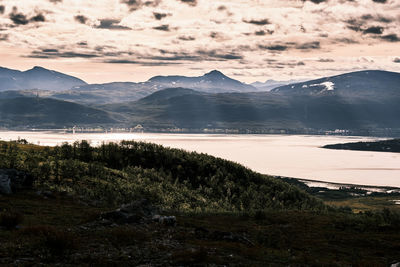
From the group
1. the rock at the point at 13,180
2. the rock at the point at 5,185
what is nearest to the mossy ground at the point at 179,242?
the rock at the point at 5,185

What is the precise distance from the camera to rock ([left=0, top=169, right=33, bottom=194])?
42438mm

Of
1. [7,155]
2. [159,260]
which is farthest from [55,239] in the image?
[7,155]

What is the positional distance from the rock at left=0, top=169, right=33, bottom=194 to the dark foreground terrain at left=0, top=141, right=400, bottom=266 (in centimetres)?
12

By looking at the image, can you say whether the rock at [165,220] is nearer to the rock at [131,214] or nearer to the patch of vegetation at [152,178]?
the rock at [131,214]

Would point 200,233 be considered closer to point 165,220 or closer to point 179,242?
point 165,220

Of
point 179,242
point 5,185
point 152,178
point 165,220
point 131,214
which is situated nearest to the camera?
point 179,242

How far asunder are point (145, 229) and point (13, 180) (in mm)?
24955

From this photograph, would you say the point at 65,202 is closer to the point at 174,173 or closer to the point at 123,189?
the point at 123,189

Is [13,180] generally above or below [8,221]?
above

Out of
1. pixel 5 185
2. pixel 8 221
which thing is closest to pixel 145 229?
pixel 8 221

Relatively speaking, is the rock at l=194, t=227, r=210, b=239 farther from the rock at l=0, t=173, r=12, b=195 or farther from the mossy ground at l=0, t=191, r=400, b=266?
the rock at l=0, t=173, r=12, b=195

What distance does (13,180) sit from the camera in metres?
47.0

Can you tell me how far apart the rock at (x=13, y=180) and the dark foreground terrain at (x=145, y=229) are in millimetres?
122

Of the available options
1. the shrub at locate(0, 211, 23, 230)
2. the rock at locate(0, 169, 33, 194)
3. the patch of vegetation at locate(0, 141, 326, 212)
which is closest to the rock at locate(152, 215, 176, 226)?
the shrub at locate(0, 211, 23, 230)
